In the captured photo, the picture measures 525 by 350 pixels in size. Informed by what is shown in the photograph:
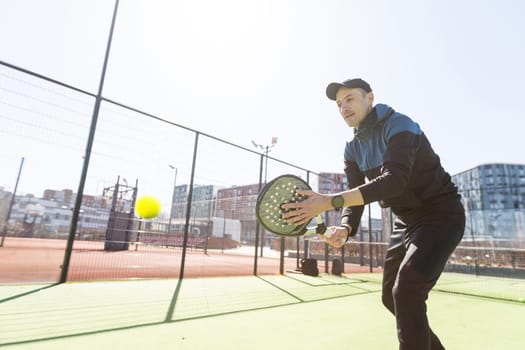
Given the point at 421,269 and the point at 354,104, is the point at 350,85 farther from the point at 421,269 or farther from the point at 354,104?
the point at 421,269

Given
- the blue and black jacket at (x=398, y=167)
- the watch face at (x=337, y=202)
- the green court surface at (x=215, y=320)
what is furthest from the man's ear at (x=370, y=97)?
the green court surface at (x=215, y=320)

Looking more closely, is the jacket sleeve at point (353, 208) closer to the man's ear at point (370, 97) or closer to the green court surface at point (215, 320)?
the man's ear at point (370, 97)

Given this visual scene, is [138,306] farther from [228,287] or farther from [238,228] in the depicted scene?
[238,228]

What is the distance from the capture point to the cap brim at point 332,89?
2.35m

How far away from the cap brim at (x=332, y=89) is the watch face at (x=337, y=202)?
107 centimetres

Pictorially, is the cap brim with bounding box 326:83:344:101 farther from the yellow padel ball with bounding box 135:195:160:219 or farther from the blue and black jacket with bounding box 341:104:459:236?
the yellow padel ball with bounding box 135:195:160:219

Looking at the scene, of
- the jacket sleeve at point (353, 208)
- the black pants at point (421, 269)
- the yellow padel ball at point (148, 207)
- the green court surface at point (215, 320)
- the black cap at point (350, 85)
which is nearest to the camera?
the black pants at point (421, 269)

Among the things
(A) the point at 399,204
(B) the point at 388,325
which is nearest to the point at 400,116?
(A) the point at 399,204

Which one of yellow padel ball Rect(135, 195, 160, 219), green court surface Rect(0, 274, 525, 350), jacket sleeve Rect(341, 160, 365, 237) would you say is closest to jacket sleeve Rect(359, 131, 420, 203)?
jacket sleeve Rect(341, 160, 365, 237)

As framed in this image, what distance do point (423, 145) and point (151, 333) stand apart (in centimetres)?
311

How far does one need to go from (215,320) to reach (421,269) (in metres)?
2.82

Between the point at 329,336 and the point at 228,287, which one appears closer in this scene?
the point at 329,336

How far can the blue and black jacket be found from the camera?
1720mm

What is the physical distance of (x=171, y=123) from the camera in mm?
8086
